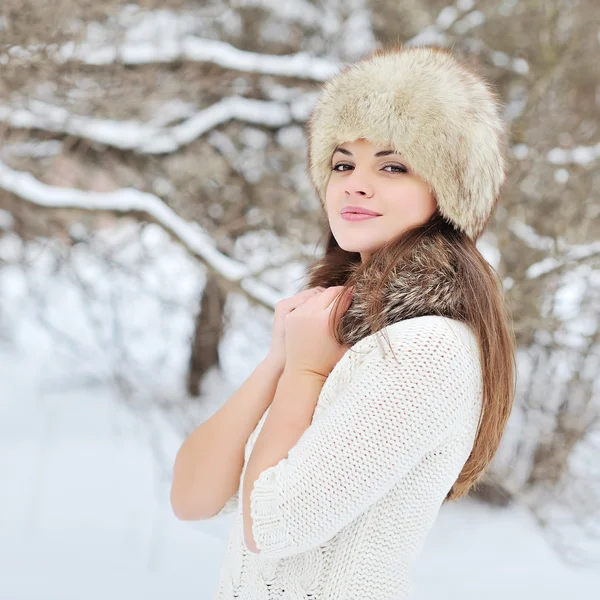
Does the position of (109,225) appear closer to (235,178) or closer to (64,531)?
(235,178)

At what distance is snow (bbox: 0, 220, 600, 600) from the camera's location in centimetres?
340

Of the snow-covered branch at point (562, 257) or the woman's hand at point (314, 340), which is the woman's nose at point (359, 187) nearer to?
the woman's hand at point (314, 340)

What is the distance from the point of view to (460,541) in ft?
12.9

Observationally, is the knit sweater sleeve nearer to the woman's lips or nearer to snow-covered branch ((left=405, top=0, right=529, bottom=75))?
the woman's lips

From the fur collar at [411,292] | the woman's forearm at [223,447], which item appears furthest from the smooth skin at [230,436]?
the fur collar at [411,292]

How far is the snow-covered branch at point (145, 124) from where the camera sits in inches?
112

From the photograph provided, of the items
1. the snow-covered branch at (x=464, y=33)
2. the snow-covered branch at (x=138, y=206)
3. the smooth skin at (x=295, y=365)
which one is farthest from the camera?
the snow-covered branch at (x=464, y=33)

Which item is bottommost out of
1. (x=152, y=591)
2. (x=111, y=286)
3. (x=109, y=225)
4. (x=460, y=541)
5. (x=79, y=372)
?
(x=152, y=591)

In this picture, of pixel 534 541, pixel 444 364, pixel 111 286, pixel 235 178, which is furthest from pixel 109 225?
pixel 534 541

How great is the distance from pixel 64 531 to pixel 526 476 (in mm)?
2611

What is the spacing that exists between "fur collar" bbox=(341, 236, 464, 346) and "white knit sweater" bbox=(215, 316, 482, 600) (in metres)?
0.03

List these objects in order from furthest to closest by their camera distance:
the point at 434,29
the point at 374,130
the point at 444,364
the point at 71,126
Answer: the point at 434,29 → the point at 71,126 → the point at 374,130 → the point at 444,364

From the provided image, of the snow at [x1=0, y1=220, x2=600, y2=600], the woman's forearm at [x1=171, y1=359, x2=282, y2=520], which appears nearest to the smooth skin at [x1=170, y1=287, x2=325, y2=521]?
the woman's forearm at [x1=171, y1=359, x2=282, y2=520]

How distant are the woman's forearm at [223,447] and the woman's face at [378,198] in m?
0.27
